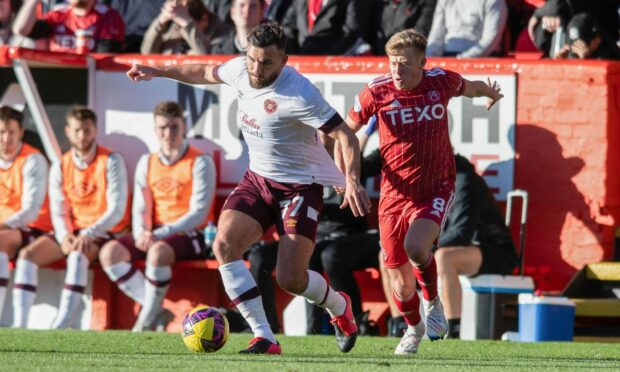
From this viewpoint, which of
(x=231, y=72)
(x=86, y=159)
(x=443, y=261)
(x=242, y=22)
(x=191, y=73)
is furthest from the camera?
(x=242, y=22)

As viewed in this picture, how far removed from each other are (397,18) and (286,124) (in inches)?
179

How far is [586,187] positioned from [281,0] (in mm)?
3603

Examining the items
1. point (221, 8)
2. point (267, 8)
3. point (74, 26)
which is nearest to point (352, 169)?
point (267, 8)

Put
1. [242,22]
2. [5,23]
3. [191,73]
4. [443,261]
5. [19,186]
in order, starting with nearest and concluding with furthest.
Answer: [191,73], [443,261], [19,186], [242,22], [5,23]

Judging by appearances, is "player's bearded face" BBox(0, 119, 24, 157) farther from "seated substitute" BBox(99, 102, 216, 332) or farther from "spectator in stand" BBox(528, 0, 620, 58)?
"spectator in stand" BBox(528, 0, 620, 58)

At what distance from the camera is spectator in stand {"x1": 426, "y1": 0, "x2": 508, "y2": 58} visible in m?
12.5

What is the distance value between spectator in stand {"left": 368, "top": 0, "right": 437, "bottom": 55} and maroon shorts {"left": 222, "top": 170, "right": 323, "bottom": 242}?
14.5ft

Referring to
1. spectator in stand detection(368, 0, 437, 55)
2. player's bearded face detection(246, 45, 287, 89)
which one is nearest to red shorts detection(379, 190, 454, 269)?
player's bearded face detection(246, 45, 287, 89)

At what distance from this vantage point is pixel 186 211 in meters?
12.3

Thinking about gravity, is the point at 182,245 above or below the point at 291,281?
below

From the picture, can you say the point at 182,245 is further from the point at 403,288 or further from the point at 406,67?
the point at 406,67

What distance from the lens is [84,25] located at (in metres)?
13.5

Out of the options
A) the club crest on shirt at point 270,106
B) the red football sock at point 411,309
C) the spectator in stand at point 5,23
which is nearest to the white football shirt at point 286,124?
the club crest on shirt at point 270,106

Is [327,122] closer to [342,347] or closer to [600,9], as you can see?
[342,347]
